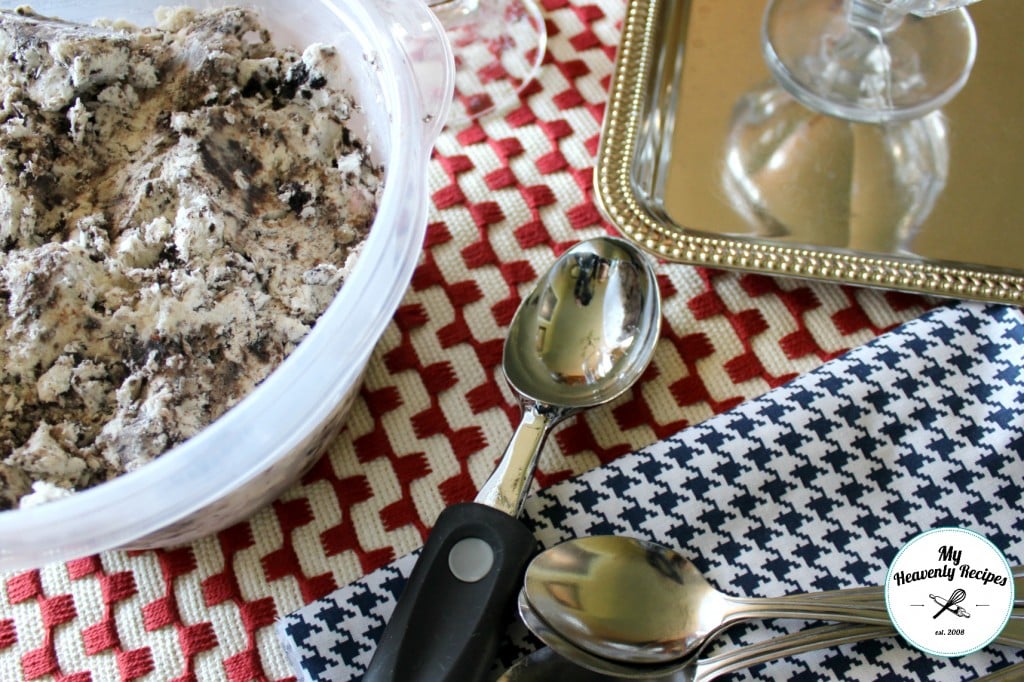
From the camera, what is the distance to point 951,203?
0.62 meters

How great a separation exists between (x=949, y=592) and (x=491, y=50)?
1.60ft

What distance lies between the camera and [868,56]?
0.66 metres

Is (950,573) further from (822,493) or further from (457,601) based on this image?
(457,601)

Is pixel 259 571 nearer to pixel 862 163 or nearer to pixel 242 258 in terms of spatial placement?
pixel 242 258

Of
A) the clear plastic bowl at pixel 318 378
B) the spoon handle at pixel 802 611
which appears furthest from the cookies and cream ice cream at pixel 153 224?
the spoon handle at pixel 802 611

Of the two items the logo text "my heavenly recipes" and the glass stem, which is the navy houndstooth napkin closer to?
the logo text "my heavenly recipes"

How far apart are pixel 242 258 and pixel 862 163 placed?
44 centimetres

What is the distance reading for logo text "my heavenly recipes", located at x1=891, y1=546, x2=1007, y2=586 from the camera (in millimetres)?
479

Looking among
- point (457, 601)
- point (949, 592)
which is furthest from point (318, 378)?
point (949, 592)

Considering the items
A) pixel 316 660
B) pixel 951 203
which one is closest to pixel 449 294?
pixel 316 660

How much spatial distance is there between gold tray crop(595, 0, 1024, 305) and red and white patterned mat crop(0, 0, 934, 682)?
22 millimetres

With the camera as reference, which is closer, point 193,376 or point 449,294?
point 193,376

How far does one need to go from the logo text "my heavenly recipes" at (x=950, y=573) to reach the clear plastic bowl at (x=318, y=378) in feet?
1.03

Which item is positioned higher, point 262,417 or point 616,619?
point 262,417
